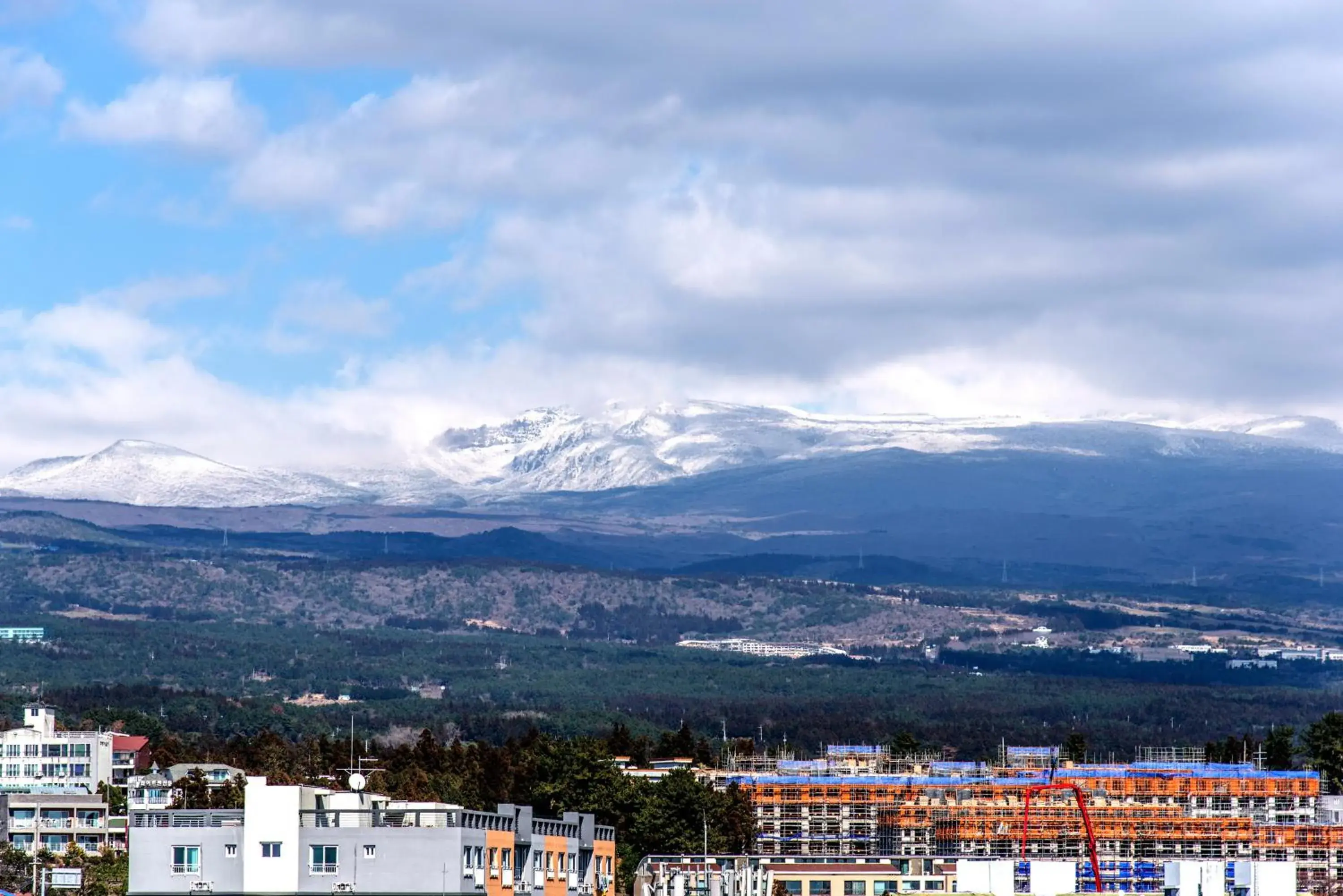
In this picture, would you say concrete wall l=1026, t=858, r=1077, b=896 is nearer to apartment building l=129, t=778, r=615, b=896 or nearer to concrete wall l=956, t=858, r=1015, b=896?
concrete wall l=956, t=858, r=1015, b=896

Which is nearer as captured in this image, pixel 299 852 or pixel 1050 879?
pixel 299 852

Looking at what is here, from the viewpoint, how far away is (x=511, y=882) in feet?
384

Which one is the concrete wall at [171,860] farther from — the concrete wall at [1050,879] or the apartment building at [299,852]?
the concrete wall at [1050,879]

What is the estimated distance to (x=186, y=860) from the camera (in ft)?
346

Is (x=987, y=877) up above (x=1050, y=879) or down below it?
below

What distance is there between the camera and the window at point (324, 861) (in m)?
105

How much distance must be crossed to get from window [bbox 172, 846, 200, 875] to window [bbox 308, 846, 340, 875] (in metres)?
3.99

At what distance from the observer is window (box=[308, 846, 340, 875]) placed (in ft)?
344

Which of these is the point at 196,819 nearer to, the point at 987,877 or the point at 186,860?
the point at 186,860

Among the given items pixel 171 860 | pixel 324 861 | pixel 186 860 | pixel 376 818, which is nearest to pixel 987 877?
pixel 376 818

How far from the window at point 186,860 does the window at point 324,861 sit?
3.99 meters

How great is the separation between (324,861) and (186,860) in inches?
199

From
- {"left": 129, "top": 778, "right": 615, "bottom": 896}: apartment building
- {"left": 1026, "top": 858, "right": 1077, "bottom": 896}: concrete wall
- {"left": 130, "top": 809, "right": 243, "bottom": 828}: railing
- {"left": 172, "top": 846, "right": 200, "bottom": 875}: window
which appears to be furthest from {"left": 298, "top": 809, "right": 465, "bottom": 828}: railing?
{"left": 1026, "top": 858, "right": 1077, "bottom": 896}: concrete wall

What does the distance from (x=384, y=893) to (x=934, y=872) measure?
83080 mm
